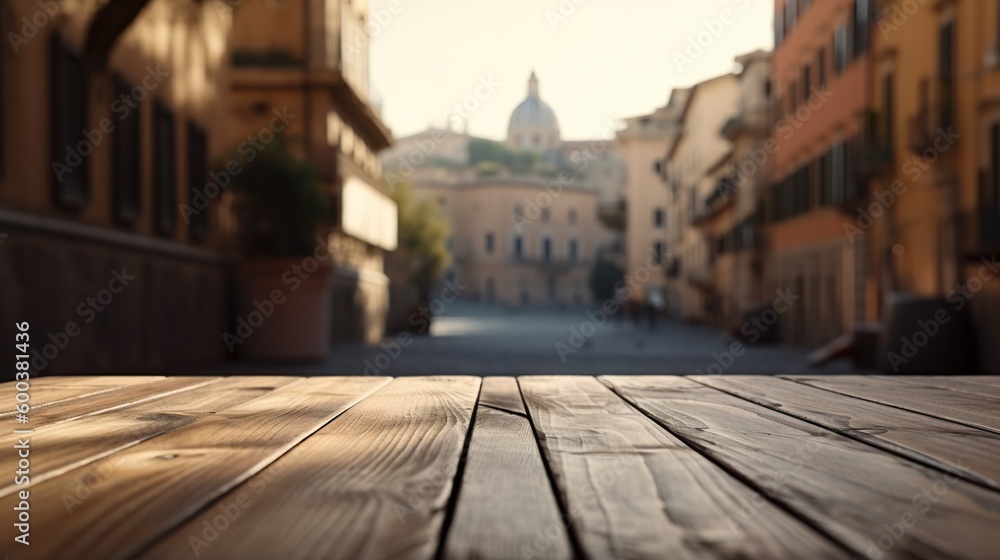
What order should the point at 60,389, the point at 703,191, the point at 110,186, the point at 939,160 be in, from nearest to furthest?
1. the point at 60,389
2. the point at 110,186
3. the point at 939,160
4. the point at 703,191

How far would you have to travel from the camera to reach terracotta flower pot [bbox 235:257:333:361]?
13.0 meters

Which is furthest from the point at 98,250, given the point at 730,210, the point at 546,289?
the point at 546,289

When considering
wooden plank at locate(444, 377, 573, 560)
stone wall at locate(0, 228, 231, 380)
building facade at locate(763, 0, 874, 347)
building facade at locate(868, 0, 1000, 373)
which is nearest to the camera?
wooden plank at locate(444, 377, 573, 560)

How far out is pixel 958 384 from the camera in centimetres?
333

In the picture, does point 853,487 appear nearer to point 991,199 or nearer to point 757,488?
point 757,488

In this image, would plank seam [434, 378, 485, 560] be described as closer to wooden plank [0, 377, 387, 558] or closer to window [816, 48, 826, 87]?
wooden plank [0, 377, 387, 558]

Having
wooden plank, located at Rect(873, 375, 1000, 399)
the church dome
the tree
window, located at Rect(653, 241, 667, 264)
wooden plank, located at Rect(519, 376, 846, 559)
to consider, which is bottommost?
wooden plank, located at Rect(519, 376, 846, 559)

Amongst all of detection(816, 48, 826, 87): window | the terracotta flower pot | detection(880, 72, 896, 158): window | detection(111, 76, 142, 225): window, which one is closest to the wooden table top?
detection(111, 76, 142, 225): window

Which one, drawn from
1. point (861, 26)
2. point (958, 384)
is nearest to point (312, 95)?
point (861, 26)

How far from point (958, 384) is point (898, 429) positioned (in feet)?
4.55

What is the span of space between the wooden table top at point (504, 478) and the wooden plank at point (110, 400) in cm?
2

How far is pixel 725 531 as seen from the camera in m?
1.25

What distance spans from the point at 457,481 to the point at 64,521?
537 mm

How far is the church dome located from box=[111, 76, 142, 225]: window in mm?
111677
